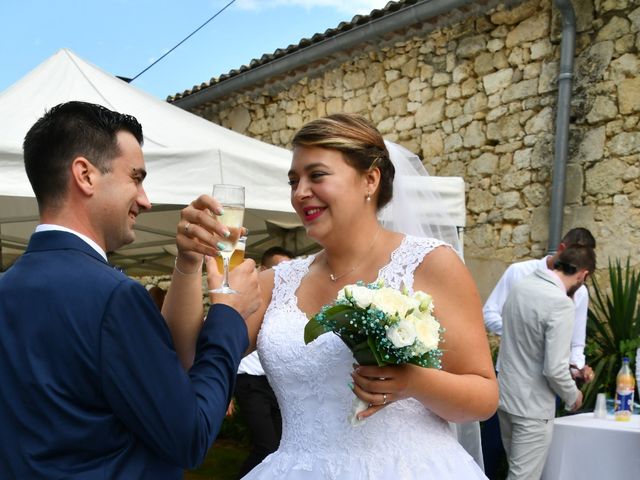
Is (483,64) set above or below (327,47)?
below

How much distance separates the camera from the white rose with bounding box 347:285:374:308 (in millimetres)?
1898

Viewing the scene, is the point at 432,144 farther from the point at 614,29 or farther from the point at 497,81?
the point at 614,29

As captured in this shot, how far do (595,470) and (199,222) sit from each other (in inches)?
147

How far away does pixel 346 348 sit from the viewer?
236 centimetres

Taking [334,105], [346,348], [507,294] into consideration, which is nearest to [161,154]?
[346,348]

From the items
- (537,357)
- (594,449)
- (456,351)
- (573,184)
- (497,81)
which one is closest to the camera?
(456,351)

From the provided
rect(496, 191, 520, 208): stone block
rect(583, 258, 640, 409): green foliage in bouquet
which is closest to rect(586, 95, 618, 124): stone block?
rect(496, 191, 520, 208): stone block

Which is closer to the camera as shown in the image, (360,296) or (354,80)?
(360,296)

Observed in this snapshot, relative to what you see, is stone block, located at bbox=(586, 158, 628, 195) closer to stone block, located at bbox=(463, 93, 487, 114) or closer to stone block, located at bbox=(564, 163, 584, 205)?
stone block, located at bbox=(564, 163, 584, 205)

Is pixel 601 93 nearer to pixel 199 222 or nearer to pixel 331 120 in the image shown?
pixel 331 120

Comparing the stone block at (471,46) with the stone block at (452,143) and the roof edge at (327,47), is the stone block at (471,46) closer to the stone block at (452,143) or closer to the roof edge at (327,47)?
the roof edge at (327,47)

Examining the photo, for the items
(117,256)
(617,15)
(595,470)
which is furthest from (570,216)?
(117,256)

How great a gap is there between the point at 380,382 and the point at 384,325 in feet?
0.63

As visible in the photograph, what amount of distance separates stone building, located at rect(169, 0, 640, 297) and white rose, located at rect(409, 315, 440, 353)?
572 cm
